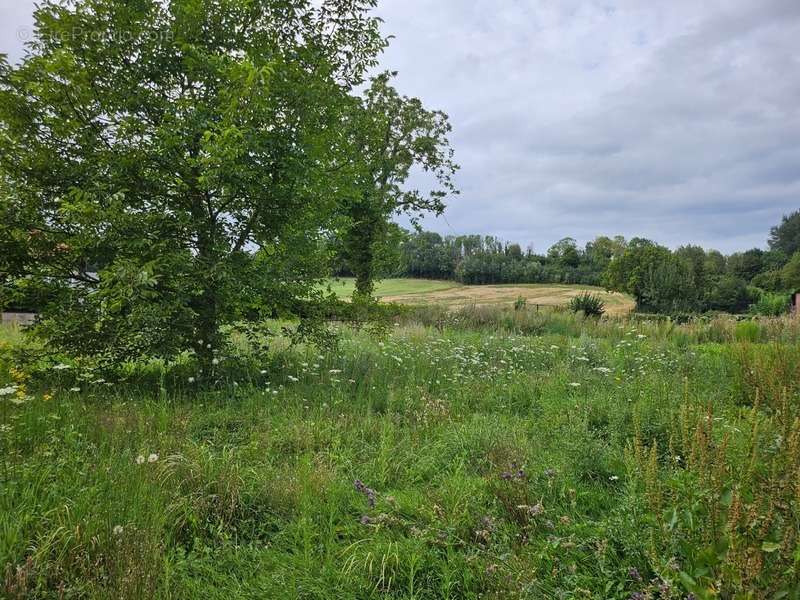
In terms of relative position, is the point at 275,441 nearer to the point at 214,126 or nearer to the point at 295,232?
the point at 295,232

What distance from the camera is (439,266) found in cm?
5244

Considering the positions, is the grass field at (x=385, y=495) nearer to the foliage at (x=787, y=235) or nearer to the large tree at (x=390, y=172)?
the large tree at (x=390, y=172)

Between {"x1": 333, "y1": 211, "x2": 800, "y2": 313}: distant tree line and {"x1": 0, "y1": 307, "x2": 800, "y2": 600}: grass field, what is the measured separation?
13.7 metres

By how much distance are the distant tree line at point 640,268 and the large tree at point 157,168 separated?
12.4 metres

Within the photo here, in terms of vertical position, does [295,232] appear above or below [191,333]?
above

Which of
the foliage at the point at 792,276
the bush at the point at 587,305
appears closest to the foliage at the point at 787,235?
the foliage at the point at 792,276

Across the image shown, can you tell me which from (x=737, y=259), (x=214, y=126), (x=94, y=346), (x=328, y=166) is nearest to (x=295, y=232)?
(x=328, y=166)

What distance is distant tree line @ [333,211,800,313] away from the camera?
30953 mm

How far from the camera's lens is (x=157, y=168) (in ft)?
16.2

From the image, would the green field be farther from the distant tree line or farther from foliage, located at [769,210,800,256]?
foliage, located at [769,210,800,256]

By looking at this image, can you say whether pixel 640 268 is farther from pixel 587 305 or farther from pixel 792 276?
pixel 587 305

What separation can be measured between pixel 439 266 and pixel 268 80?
48.2m

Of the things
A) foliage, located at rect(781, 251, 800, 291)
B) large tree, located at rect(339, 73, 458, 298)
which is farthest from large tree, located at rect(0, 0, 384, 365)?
foliage, located at rect(781, 251, 800, 291)

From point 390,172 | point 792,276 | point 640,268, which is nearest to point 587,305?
point 390,172
